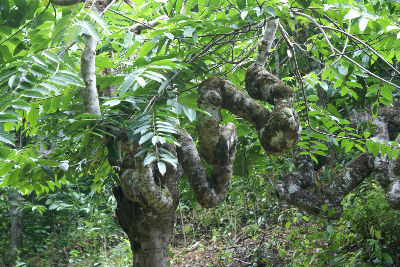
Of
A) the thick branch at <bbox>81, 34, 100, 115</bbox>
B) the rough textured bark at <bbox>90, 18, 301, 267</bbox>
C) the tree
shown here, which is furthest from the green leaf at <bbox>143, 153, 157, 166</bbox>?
the thick branch at <bbox>81, 34, 100, 115</bbox>

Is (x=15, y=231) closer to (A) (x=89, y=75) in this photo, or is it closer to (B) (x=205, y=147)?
(A) (x=89, y=75)

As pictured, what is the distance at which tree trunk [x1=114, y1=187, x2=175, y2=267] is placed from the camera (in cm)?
285

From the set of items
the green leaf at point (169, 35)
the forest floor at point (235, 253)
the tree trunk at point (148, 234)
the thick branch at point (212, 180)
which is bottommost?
the forest floor at point (235, 253)

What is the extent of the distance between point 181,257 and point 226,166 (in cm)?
520

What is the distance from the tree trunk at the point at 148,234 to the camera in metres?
2.85

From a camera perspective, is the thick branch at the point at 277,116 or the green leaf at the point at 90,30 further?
the thick branch at the point at 277,116

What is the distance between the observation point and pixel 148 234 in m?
2.86

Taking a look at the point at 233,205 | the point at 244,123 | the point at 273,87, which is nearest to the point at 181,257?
the point at 233,205

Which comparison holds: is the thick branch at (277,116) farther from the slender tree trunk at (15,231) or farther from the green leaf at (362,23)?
the slender tree trunk at (15,231)

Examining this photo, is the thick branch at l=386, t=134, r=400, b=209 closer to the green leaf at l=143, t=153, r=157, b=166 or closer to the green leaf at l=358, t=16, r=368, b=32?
the green leaf at l=358, t=16, r=368, b=32

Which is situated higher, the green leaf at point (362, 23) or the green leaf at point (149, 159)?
the green leaf at point (362, 23)

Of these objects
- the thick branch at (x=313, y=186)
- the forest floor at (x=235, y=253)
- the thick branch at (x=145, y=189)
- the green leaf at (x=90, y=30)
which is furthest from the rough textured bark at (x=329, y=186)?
the green leaf at (x=90, y=30)

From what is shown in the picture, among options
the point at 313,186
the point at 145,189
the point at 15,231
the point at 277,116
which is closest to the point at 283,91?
the point at 277,116

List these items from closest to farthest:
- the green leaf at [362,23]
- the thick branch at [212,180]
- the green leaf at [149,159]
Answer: the green leaf at [149,159] < the green leaf at [362,23] < the thick branch at [212,180]
